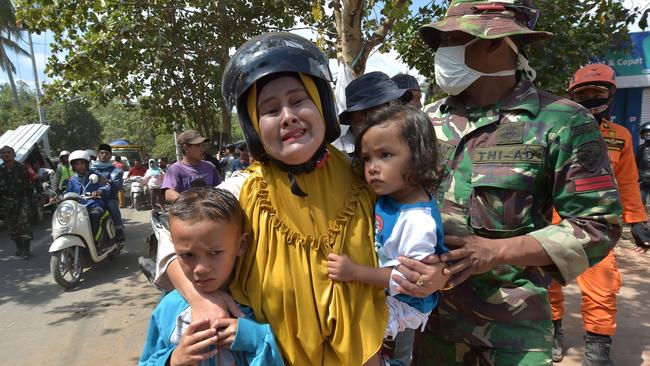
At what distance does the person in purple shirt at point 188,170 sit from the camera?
511cm

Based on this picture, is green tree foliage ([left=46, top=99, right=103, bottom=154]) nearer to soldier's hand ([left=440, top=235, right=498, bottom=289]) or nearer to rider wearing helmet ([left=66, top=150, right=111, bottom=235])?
rider wearing helmet ([left=66, top=150, right=111, bottom=235])

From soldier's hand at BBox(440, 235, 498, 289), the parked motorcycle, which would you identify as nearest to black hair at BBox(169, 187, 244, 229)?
soldier's hand at BBox(440, 235, 498, 289)

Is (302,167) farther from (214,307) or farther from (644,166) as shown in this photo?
(644,166)

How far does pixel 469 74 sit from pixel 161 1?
6.99 meters

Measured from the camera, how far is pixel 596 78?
3119 millimetres

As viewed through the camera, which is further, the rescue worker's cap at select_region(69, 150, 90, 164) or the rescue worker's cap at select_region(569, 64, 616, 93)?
the rescue worker's cap at select_region(69, 150, 90, 164)

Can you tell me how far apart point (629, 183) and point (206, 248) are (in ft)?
11.3

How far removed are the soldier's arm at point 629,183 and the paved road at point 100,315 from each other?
1051mm

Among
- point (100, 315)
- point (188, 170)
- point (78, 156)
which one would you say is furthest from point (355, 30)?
point (78, 156)

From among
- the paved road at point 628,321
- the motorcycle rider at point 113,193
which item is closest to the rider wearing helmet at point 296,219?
the paved road at point 628,321

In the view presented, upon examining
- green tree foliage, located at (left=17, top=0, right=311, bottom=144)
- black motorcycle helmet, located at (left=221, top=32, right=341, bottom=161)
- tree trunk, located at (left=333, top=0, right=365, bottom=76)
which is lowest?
black motorcycle helmet, located at (left=221, top=32, right=341, bottom=161)

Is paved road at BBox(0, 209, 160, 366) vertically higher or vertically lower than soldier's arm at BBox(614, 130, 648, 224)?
lower

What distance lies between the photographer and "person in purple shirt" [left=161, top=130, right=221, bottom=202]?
511cm

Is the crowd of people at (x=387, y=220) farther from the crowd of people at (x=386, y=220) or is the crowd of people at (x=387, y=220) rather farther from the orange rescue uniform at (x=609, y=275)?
the orange rescue uniform at (x=609, y=275)
